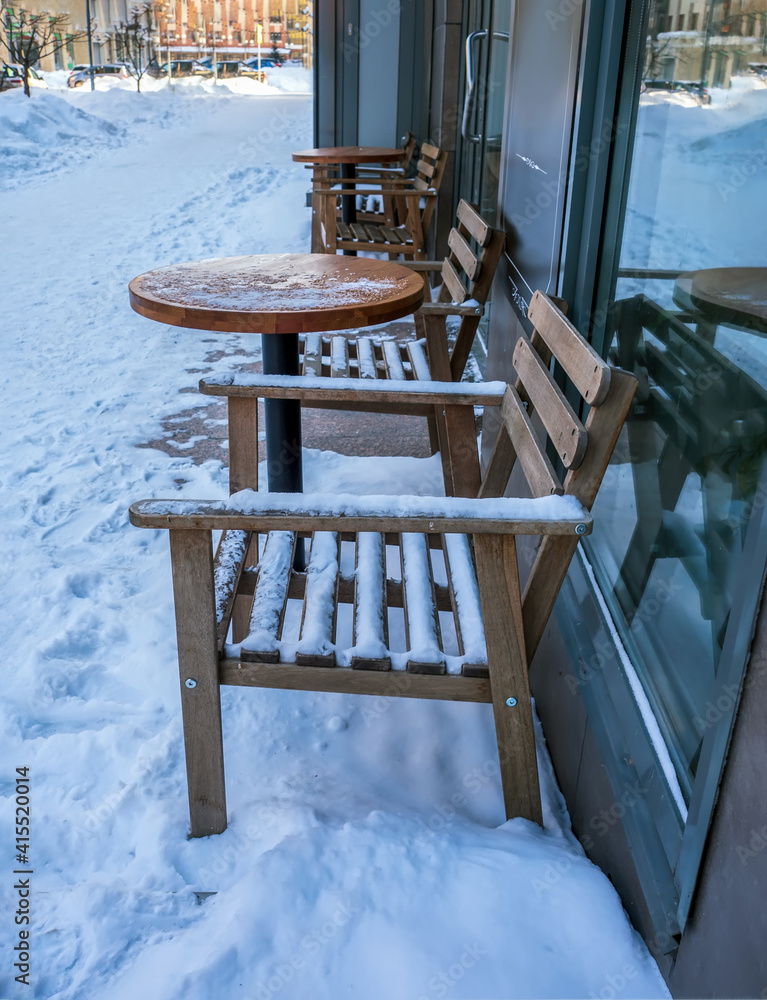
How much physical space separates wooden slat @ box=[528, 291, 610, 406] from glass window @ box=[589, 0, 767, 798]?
0.65ft

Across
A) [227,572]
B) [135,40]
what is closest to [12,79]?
[135,40]

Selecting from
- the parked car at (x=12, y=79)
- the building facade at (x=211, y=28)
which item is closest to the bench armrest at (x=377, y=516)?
the parked car at (x=12, y=79)

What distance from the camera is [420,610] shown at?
189 cm

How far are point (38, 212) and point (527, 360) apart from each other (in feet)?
31.3

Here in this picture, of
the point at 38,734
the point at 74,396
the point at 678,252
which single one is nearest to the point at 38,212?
the point at 74,396

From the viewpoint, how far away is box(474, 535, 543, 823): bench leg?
159cm

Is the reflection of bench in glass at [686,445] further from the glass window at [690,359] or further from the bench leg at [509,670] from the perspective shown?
the bench leg at [509,670]

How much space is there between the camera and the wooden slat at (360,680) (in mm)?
1688

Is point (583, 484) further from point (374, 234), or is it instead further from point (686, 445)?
point (374, 234)

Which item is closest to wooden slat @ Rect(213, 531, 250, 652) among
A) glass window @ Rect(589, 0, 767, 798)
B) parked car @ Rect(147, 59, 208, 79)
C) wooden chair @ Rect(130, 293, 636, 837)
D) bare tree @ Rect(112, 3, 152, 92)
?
wooden chair @ Rect(130, 293, 636, 837)

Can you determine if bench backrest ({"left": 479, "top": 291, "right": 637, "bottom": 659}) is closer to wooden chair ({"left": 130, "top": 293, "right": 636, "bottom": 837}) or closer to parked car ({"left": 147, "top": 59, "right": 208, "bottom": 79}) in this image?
wooden chair ({"left": 130, "top": 293, "right": 636, "bottom": 837})

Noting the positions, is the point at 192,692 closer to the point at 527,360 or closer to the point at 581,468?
the point at 581,468

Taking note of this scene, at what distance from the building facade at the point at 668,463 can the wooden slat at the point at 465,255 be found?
49 cm

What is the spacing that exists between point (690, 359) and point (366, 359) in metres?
1.79
